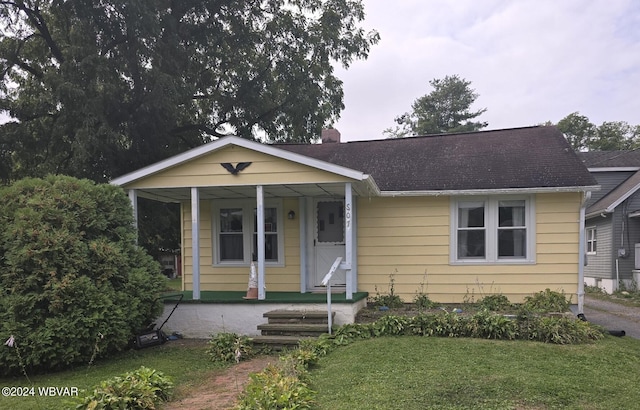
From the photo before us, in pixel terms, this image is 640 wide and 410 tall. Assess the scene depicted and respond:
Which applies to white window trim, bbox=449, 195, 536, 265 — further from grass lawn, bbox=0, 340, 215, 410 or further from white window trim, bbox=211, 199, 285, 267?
grass lawn, bbox=0, 340, 215, 410

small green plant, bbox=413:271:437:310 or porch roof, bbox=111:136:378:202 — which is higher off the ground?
porch roof, bbox=111:136:378:202

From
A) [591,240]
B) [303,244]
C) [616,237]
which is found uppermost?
[303,244]

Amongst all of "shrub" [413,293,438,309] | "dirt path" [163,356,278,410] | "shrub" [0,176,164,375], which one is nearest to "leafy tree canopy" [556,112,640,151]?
"shrub" [413,293,438,309]

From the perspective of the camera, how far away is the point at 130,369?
5.68 metres

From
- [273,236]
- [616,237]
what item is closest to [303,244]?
[273,236]

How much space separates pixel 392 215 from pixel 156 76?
28.8ft

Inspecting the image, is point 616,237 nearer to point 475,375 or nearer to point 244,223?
point 244,223

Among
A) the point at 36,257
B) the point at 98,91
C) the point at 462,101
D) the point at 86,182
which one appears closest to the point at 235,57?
the point at 98,91

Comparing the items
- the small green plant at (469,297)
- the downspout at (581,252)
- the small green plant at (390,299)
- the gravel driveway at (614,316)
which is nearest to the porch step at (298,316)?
the small green plant at (390,299)

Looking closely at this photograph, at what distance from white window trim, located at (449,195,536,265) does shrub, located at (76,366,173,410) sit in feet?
20.5

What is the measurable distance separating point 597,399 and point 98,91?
13.4 meters

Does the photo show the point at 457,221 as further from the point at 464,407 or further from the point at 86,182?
the point at 86,182

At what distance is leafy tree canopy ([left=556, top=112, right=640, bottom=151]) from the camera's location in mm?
36625

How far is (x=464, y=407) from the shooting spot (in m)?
3.70
